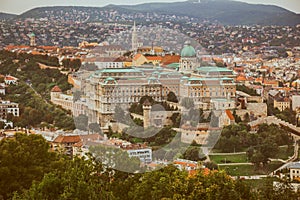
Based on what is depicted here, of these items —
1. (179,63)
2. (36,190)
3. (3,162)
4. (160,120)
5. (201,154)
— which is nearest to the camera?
(36,190)

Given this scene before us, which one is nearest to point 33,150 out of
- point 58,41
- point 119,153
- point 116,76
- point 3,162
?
point 3,162

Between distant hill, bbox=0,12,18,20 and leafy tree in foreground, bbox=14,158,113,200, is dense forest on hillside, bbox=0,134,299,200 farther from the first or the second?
distant hill, bbox=0,12,18,20

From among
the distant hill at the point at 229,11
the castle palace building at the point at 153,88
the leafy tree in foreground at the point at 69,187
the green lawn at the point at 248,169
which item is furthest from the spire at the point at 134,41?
the leafy tree in foreground at the point at 69,187

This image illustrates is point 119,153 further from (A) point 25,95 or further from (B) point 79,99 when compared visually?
(A) point 25,95

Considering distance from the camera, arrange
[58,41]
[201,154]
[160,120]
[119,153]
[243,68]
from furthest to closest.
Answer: [58,41], [243,68], [160,120], [201,154], [119,153]

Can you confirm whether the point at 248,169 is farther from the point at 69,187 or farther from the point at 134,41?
the point at 134,41

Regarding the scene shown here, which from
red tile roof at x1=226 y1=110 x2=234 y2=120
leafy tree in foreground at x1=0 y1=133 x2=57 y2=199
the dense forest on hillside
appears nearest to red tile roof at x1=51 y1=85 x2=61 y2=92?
red tile roof at x1=226 y1=110 x2=234 y2=120

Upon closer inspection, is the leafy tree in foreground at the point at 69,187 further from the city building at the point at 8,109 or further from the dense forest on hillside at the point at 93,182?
the city building at the point at 8,109

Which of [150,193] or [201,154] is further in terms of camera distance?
[201,154]
